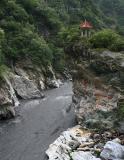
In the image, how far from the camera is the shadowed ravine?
45344mm

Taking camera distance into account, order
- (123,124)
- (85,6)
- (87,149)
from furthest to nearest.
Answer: (85,6), (123,124), (87,149)

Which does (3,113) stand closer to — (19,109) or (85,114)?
(19,109)

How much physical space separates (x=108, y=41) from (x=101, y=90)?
7.45 meters

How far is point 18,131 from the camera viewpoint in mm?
54312

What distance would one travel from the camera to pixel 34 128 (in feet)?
184

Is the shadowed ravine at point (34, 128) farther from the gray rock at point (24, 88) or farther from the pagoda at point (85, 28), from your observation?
the pagoda at point (85, 28)

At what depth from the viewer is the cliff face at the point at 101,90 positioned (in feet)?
165

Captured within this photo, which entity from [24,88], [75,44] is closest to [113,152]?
[75,44]

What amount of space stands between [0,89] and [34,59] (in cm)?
3705

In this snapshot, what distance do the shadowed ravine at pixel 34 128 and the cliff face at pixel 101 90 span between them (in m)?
4.23

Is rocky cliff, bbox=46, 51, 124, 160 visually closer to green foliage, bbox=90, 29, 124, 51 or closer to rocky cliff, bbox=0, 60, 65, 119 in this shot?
green foliage, bbox=90, 29, 124, 51

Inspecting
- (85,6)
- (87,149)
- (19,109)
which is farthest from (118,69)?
(85,6)

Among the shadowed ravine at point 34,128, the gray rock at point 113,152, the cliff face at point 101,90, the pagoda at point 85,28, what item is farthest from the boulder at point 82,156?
the pagoda at point 85,28

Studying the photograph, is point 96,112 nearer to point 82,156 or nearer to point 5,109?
point 82,156
